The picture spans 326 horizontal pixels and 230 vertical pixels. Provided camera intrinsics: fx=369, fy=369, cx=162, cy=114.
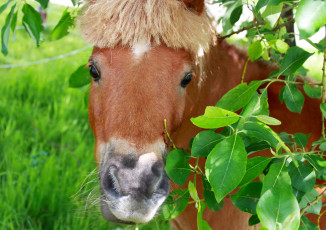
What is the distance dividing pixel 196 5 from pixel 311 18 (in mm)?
876

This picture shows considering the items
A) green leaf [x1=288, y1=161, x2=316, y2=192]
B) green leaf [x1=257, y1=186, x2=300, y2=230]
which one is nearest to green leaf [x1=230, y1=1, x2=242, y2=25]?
green leaf [x1=288, y1=161, x2=316, y2=192]

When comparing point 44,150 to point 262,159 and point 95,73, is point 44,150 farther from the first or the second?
point 262,159

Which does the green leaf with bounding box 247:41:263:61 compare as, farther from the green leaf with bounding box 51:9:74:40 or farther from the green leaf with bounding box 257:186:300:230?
the green leaf with bounding box 51:9:74:40

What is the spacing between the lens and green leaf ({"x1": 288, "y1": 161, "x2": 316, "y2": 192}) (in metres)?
1.05

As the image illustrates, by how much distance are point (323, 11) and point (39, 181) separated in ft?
8.38

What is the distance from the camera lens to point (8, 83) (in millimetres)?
4281

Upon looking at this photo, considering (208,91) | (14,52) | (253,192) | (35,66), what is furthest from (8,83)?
(253,192)

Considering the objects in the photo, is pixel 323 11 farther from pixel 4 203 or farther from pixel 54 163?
pixel 54 163

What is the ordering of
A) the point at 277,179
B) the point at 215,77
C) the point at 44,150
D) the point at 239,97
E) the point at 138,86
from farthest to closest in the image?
the point at 44,150
the point at 215,77
the point at 138,86
the point at 239,97
the point at 277,179

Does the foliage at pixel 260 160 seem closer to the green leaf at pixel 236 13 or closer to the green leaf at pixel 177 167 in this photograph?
the green leaf at pixel 177 167

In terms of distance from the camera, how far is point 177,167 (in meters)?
1.20

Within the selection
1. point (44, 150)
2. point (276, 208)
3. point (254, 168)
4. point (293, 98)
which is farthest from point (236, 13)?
point (44, 150)

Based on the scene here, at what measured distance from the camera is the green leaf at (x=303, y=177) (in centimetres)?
105

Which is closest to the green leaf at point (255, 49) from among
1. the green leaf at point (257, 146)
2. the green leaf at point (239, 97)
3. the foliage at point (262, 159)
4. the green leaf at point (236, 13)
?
the green leaf at point (236, 13)
